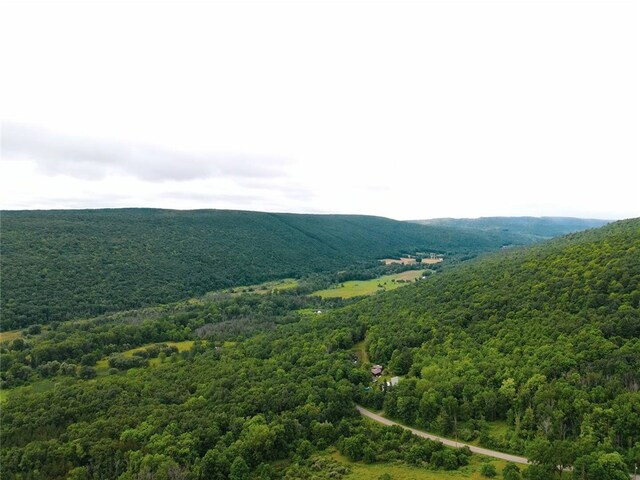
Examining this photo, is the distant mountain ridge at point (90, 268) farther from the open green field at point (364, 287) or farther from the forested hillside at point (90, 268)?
the open green field at point (364, 287)

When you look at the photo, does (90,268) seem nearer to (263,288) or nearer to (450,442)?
(263,288)

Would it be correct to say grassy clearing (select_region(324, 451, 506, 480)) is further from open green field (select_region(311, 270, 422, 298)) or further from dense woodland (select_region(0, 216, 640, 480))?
open green field (select_region(311, 270, 422, 298))

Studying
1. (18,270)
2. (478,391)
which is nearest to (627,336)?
(478,391)

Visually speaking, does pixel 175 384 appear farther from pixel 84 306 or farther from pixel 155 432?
pixel 84 306

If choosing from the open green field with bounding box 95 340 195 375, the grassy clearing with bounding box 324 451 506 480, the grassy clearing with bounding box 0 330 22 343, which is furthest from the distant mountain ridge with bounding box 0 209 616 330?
the grassy clearing with bounding box 324 451 506 480

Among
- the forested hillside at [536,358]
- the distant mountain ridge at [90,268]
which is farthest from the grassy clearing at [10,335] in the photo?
the forested hillside at [536,358]

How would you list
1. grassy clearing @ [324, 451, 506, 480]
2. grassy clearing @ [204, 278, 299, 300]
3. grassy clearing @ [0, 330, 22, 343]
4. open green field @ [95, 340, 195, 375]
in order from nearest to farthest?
grassy clearing @ [324, 451, 506, 480], open green field @ [95, 340, 195, 375], grassy clearing @ [0, 330, 22, 343], grassy clearing @ [204, 278, 299, 300]
